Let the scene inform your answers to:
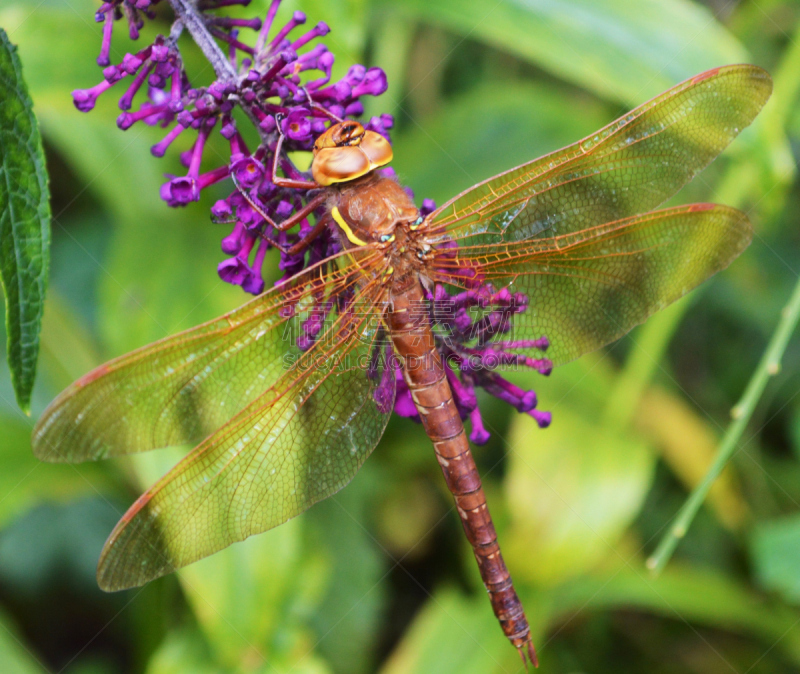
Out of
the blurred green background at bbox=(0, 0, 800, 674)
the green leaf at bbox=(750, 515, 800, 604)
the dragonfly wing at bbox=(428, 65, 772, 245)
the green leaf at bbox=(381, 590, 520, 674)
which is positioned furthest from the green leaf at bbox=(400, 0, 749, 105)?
the green leaf at bbox=(381, 590, 520, 674)

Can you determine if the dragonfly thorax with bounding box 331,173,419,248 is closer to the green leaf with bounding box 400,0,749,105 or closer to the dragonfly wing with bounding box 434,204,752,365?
the dragonfly wing with bounding box 434,204,752,365

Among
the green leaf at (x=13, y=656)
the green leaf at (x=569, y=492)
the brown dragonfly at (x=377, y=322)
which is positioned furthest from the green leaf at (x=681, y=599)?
the green leaf at (x=13, y=656)

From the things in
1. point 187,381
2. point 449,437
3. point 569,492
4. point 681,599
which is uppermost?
point 187,381

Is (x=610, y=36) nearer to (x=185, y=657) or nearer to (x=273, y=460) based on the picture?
(x=273, y=460)

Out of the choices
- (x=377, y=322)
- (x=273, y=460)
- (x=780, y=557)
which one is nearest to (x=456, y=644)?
(x=780, y=557)

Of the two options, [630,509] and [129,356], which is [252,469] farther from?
[630,509]

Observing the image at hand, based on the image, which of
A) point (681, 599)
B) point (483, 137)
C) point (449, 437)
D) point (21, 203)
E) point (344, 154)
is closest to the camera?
point (21, 203)

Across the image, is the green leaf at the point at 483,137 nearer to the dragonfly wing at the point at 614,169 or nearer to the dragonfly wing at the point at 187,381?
the dragonfly wing at the point at 614,169
